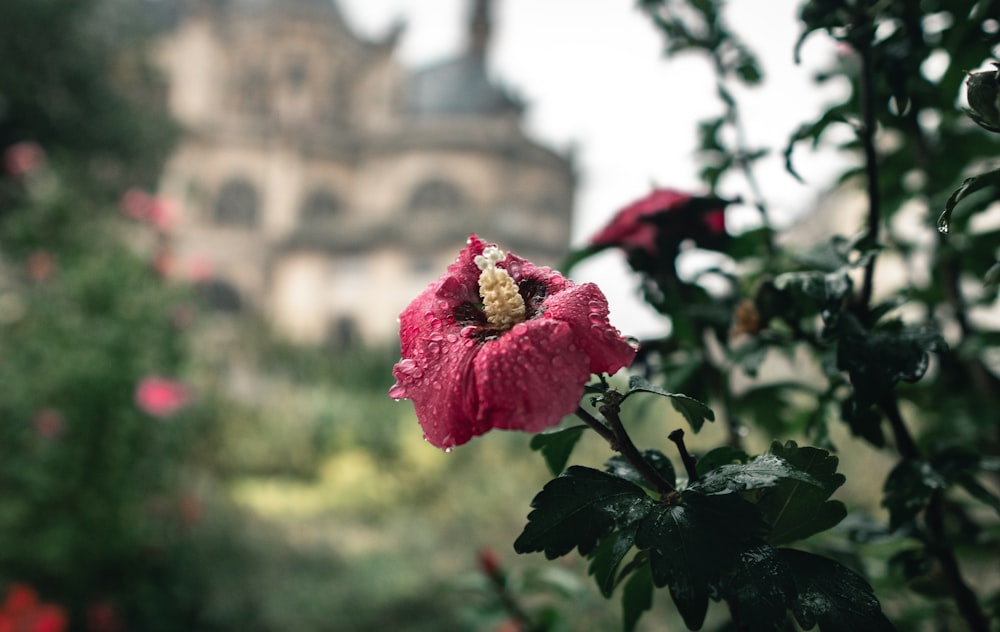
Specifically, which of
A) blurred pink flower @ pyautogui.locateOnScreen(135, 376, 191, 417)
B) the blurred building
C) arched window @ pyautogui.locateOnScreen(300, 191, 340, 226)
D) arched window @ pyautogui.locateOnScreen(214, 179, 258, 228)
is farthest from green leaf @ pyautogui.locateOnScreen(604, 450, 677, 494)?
arched window @ pyautogui.locateOnScreen(214, 179, 258, 228)

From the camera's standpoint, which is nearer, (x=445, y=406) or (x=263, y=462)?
(x=445, y=406)

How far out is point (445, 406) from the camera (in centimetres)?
47

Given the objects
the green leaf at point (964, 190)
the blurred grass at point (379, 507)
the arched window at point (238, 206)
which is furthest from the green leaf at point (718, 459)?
the arched window at point (238, 206)

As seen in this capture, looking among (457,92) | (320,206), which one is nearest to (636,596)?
(320,206)

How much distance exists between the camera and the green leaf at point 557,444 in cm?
58

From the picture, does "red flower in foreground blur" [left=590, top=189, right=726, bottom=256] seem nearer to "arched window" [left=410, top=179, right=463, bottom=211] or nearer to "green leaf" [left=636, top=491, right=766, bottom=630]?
"green leaf" [left=636, top=491, right=766, bottom=630]

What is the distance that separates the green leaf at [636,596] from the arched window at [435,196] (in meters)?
17.1

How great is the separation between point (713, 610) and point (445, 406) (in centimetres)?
360

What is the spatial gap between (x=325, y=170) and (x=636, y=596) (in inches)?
748

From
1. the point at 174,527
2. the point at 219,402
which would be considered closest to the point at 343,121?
the point at 219,402

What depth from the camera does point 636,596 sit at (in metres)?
0.63

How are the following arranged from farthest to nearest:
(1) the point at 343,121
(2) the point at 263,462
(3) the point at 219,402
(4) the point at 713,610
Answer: (1) the point at 343,121
(3) the point at 219,402
(2) the point at 263,462
(4) the point at 713,610

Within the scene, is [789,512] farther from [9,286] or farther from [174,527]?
[9,286]

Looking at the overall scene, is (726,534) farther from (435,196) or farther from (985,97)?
(435,196)
